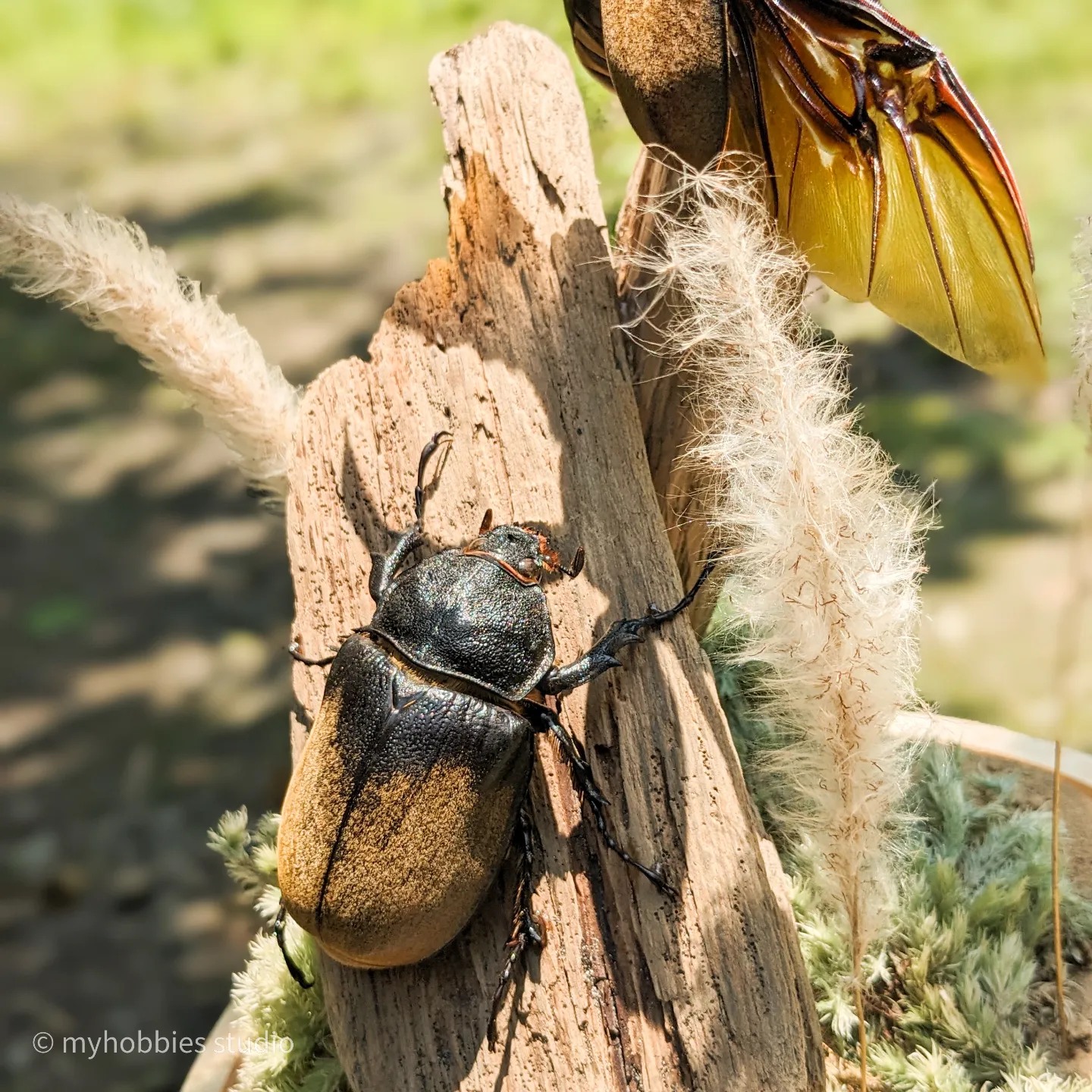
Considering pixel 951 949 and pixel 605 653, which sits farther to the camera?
pixel 951 949

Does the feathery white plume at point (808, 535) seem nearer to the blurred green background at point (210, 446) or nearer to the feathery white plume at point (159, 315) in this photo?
the blurred green background at point (210, 446)

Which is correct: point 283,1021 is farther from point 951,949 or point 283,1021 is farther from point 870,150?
point 870,150

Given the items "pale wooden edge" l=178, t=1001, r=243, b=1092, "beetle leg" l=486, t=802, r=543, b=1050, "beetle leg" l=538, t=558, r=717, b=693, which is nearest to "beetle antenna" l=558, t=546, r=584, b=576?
"beetle leg" l=538, t=558, r=717, b=693

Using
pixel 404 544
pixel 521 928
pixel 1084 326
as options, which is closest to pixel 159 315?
pixel 404 544

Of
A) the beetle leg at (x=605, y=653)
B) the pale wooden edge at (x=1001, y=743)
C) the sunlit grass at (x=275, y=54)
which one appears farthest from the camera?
the sunlit grass at (x=275, y=54)

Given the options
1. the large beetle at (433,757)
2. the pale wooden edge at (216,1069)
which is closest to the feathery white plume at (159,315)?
the large beetle at (433,757)

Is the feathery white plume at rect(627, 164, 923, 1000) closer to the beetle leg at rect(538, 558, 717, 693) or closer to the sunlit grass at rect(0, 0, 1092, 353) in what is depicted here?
the beetle leg at rect(538, 558, 717, 693)

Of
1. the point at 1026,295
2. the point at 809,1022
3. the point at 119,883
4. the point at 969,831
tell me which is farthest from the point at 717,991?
the point at 119,883
